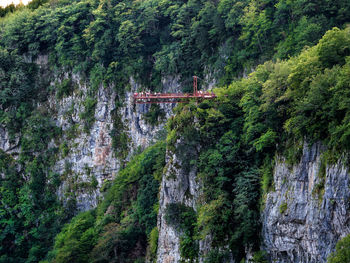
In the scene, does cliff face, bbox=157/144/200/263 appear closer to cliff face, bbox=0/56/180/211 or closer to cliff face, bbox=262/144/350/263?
cliff face, bbox=262/144/350/263

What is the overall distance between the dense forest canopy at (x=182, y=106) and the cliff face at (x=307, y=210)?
0.64 metres

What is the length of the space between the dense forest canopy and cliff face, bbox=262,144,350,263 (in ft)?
2.11

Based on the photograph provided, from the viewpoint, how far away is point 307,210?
20469 mm

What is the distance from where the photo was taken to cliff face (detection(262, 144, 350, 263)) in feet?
61.0

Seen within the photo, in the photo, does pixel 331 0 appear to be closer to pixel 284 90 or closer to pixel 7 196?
pixel 284 90

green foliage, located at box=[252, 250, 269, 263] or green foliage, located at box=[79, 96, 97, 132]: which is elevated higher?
green foliage, located at box=[79, 96, 97, 132]

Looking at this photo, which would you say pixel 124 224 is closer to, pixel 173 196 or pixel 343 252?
pixel 173 196

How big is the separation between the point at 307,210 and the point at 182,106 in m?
12.2

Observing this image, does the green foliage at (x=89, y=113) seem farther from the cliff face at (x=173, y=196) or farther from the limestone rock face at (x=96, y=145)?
the cliff face at (x=173, y=196)

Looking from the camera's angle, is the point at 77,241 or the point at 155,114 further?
the point at 155,114

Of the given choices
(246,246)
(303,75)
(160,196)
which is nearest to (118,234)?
(160,196)

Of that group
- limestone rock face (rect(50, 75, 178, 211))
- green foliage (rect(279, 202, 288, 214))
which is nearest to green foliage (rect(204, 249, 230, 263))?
green foliage (rect(279, 202, 288, 214))

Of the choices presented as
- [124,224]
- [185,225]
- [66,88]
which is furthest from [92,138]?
[185,225]

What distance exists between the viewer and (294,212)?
21.1m
